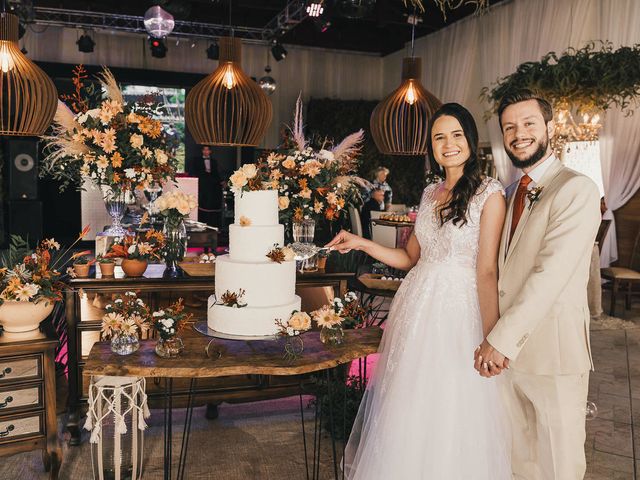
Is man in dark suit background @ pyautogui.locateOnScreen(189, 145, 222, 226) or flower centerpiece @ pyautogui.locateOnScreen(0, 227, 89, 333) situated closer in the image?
flower centerpiece @ pyautogui.locateOnScreen(0, 227, 89, 333)

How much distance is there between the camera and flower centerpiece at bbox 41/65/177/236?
12.9ft

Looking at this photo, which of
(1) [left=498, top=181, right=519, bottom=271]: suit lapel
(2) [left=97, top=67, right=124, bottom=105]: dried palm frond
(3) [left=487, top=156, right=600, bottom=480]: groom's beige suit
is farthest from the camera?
(2) [left=97, top=67, right=124, bottom=105]: dried palm frond

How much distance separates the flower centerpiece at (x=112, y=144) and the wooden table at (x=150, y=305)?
647 mm

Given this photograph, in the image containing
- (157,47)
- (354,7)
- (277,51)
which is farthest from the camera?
(277,51)

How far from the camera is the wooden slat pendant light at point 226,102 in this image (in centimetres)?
422

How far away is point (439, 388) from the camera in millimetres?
2533

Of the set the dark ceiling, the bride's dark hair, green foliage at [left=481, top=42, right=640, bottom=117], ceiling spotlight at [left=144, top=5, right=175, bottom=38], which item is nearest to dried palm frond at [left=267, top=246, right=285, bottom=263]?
the bride's dark hair

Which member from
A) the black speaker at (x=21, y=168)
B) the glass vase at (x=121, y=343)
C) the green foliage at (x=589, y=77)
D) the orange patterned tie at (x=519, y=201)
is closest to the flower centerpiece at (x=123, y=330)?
the glass vase at (x=121, y=343)

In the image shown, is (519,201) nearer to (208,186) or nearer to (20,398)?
(20,398)

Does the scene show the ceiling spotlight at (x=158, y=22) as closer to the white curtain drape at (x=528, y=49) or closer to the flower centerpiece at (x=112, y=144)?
the flower centerpiece at (x=112, y=144)

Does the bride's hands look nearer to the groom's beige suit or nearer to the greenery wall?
the groom's beige suit

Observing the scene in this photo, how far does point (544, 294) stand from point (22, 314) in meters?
2.59

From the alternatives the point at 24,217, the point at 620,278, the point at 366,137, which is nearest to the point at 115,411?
the point at 620,278

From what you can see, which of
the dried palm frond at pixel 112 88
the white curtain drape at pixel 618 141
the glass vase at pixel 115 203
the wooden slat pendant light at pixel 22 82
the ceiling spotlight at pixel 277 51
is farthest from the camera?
the ceiling spotlight at pixel 277 51
